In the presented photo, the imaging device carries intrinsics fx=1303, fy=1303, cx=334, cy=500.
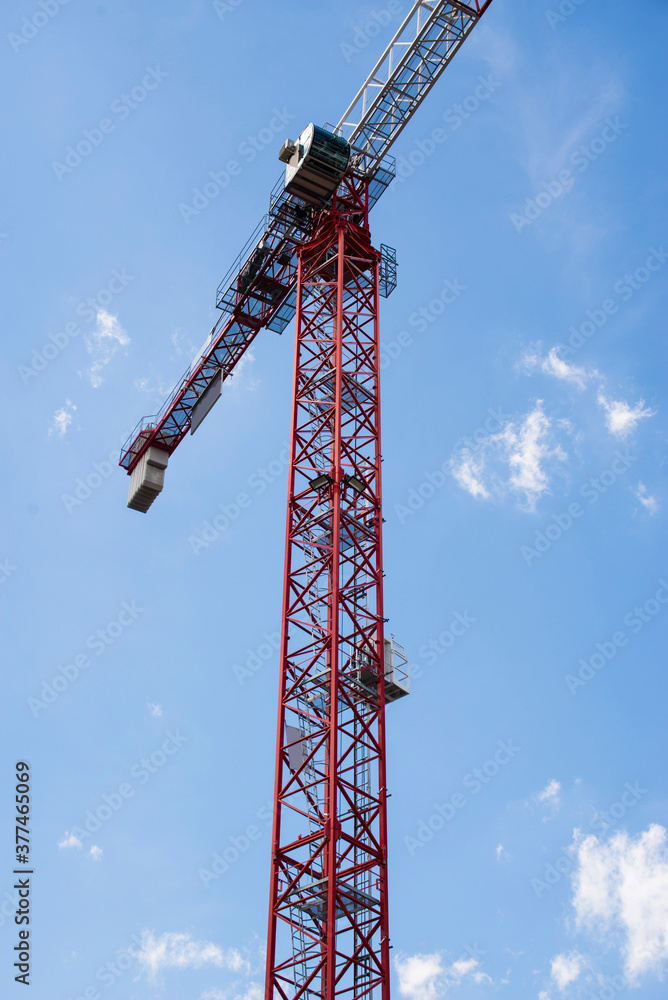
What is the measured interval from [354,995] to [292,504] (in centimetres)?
1362

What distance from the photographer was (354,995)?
30.7 meters

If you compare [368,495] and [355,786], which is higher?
[368,495]

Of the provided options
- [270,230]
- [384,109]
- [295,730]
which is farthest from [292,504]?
[384,109]

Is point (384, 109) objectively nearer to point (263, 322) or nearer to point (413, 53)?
point (413, 53)

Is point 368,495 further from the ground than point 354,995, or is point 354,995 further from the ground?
point 368,495

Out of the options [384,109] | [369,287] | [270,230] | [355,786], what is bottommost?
[355,786]

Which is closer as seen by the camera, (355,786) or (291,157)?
(355,786)

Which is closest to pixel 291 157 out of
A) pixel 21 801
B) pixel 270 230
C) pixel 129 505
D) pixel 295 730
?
pixel 270 230

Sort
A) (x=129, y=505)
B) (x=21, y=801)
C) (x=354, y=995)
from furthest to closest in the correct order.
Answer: (x=129, y=505) < (x=21, y=801) < (x=354, y=995)

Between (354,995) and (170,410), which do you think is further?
(170,410)

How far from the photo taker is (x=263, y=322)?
155ft

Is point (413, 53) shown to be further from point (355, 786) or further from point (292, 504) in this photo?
point (355, 786)

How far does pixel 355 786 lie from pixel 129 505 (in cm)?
2125

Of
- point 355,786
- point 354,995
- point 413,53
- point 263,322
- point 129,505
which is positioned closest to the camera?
point 354,995
